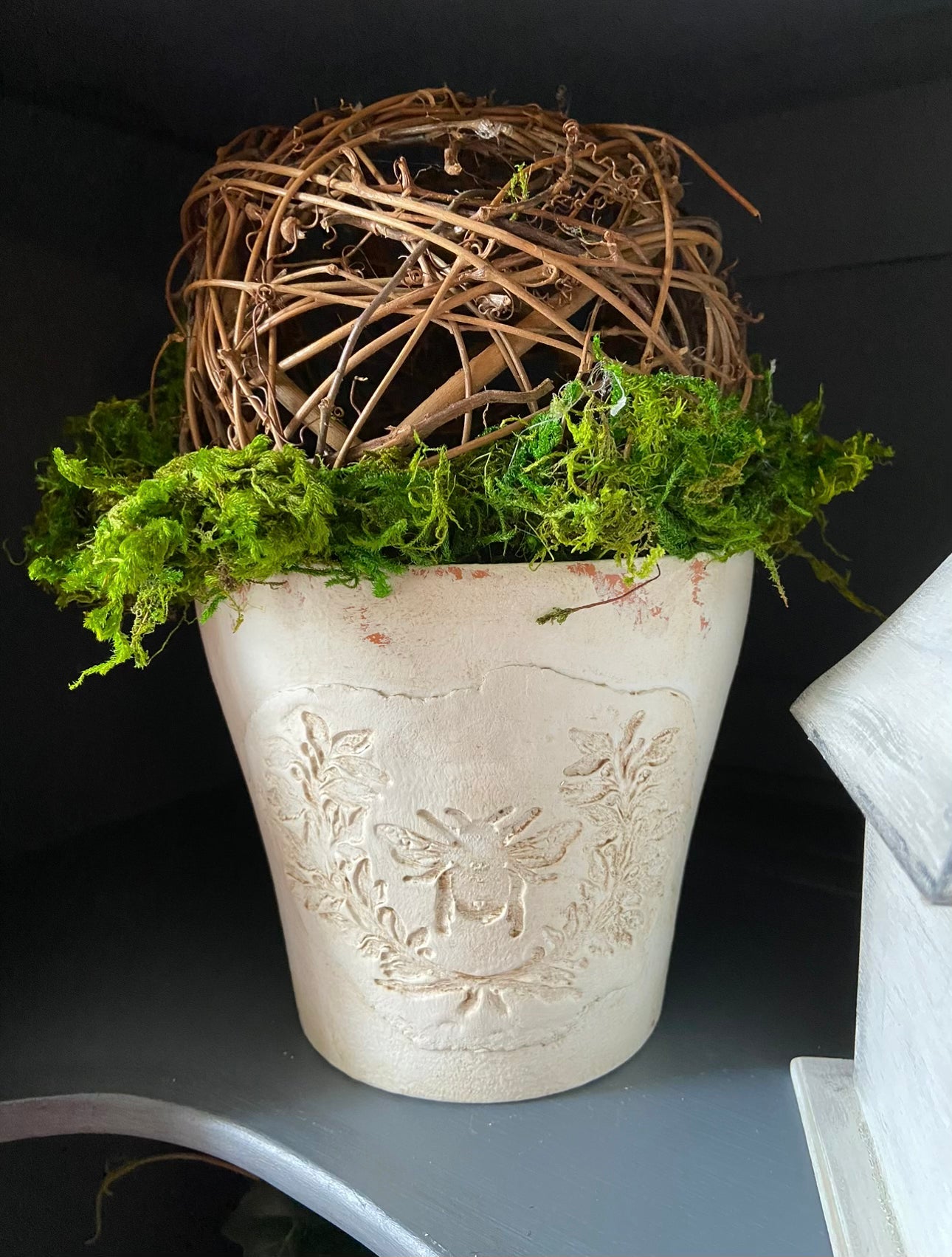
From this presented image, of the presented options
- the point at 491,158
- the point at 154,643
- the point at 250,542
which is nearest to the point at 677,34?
the point at 491,158

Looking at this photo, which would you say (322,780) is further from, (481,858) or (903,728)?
(903,728)

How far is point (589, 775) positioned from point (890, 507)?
1.25ft

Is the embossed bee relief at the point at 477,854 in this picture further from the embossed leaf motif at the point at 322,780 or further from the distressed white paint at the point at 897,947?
the distressed white paint at the point at 897,947

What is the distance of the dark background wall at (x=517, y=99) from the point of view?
0.56 metres

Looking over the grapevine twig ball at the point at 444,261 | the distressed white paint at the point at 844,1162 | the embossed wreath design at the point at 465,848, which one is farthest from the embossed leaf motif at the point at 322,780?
the distressed white paint at the point at 844,1162

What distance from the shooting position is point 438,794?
18.4 inches

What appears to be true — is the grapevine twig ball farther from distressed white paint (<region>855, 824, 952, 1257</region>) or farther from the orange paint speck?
distressed white paint (<region>855, 824, 952, 1257</region>)

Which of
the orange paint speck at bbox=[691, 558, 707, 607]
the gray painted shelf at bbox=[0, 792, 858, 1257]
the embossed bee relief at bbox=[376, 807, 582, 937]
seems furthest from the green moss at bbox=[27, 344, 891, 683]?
the gray painted shelf at bbox=[0, 792, 858, 1257]

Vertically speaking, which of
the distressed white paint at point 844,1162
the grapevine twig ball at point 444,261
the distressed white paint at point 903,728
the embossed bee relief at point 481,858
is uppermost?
the grapevine twig ball at point 444,261

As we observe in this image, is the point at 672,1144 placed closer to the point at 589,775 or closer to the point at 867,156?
the point at 589,775

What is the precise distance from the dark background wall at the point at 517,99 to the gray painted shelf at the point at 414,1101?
12 centimetres

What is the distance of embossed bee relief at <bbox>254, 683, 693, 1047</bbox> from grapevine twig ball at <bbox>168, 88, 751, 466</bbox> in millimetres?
151

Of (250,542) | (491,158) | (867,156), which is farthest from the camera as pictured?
(867,156)

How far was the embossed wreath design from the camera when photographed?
1.55 ft
